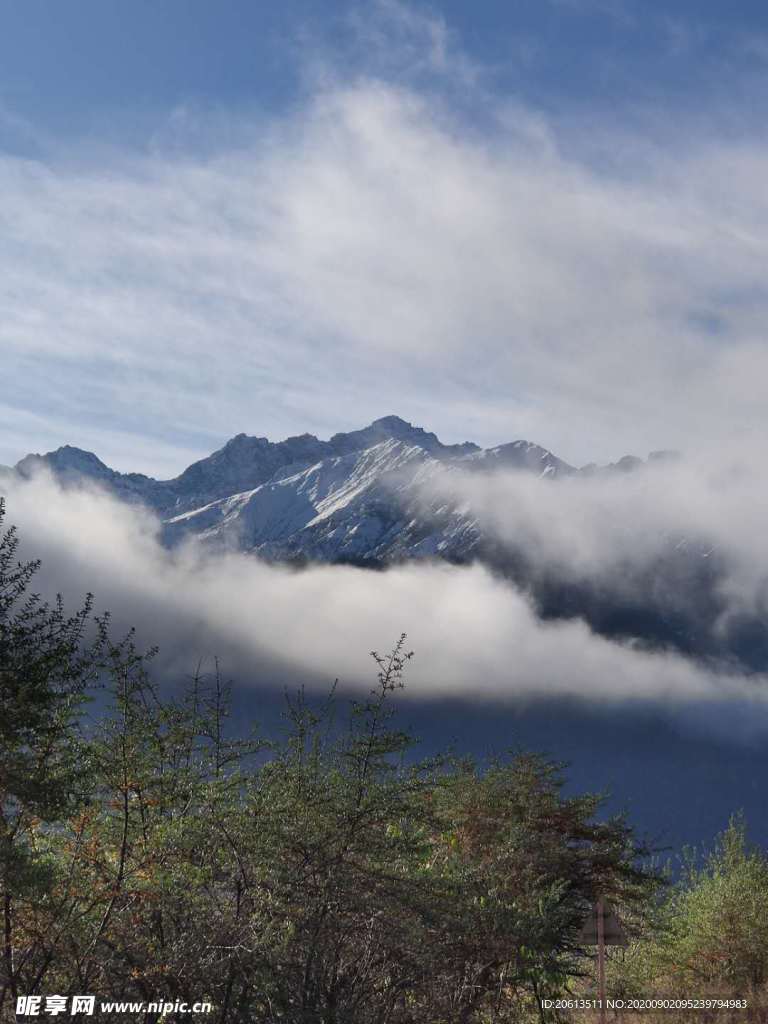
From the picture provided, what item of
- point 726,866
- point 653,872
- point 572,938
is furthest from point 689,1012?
point 726,866

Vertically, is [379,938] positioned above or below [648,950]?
above

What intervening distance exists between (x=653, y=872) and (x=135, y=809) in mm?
A: 18499

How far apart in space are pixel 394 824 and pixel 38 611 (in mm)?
6780

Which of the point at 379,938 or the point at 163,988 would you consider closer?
the point at 163,988

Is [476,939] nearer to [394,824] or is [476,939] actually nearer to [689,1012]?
[394,824]

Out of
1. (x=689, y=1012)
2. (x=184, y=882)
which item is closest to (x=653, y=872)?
(x=689, y=1012)

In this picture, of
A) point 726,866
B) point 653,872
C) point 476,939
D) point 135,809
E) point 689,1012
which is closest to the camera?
point 135,809

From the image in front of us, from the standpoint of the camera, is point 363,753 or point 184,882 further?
point 363,753

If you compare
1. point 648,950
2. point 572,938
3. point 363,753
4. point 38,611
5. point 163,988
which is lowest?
point 648,950

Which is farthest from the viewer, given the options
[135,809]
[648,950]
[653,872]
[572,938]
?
[648,950]

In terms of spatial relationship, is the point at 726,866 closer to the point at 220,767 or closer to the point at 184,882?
the point at 220,767

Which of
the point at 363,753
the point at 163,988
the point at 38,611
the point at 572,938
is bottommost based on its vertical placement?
the point at 572,938

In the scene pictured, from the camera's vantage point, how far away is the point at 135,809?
14.0 metres

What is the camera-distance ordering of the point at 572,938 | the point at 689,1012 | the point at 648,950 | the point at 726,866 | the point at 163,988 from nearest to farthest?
the point at 163,988
the point at 572,938
the point at 689,1012
the point at 648,950
the point at 726,866
